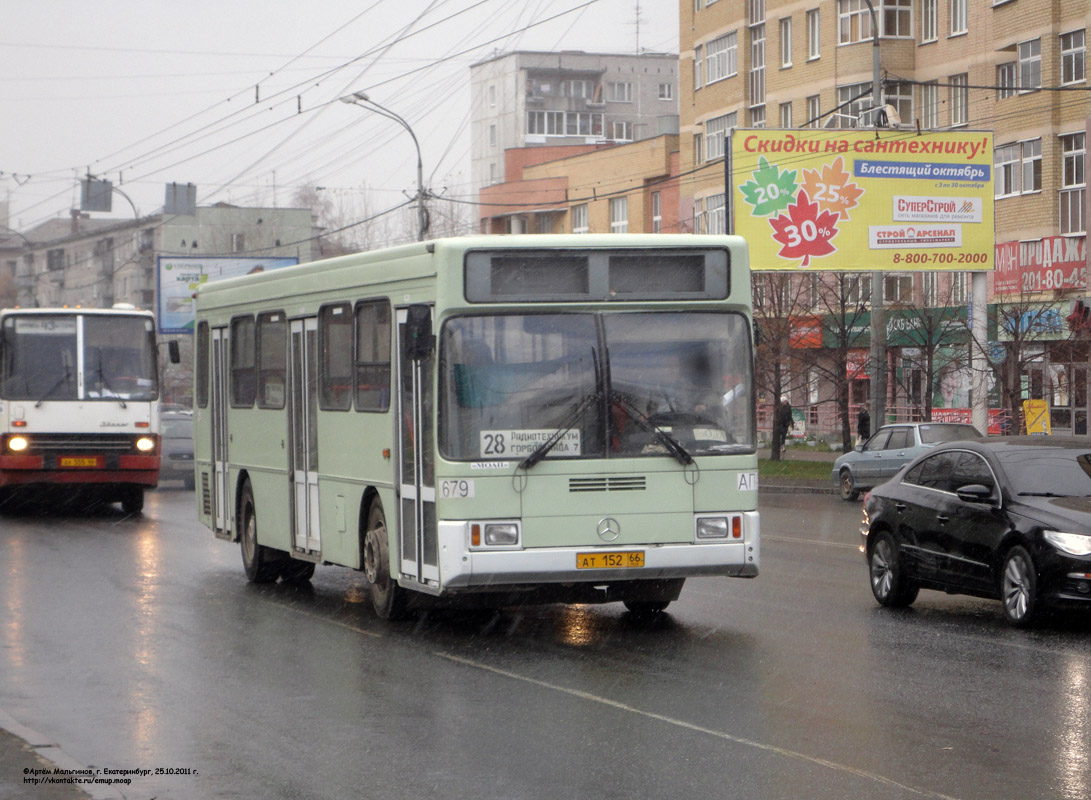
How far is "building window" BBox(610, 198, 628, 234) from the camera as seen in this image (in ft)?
228

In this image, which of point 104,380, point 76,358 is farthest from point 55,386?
point 104,380

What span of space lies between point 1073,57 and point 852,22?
32.2ft

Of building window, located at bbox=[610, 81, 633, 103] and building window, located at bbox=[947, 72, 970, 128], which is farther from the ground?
building window, located at bbox=[610, 81, 633, 103]

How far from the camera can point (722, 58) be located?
59.5m

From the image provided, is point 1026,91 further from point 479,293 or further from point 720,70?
point 479,293

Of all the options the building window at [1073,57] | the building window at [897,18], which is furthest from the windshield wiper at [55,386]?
the building window at [897,18]

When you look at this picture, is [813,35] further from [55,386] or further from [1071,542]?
[1071,542]

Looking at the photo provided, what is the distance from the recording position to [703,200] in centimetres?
5906

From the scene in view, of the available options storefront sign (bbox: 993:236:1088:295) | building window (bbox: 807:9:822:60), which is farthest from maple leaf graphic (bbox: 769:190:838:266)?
building window (bbox: 807:9:822:60)

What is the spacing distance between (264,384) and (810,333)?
99.4ft

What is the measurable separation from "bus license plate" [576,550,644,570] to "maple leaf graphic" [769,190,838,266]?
74.1 ft

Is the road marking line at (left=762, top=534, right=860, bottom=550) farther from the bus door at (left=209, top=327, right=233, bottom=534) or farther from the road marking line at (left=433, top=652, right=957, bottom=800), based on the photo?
the road marking line at (left=433, top=652, right=957, bottom=800)

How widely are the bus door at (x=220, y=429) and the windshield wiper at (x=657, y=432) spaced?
6.31 meters

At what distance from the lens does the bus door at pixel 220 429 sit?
16.6 m
